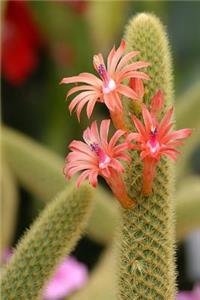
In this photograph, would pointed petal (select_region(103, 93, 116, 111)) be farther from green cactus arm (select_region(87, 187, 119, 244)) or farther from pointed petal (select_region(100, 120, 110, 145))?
green cactus arm (select_region(87, 187, 119, 244))

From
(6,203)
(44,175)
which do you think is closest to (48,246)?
(44,175)

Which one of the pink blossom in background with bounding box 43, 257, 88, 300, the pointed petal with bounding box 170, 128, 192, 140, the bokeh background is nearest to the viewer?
the pointed petal with bounding box 170, 128, 192, 140

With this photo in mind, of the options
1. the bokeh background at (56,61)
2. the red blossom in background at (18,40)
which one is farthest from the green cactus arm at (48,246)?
the red blossom in background at (18,40)

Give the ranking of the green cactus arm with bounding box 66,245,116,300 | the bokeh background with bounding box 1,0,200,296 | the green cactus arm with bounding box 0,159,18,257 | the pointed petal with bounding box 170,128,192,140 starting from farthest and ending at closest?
the bokeh background with bounding box 1,0,200,296, the green cactus arm with bounding box 0,159,18,257, the green cactus arm with bounding box 66,245,116,300, the pointed petal with bounding box 170,128,192,140

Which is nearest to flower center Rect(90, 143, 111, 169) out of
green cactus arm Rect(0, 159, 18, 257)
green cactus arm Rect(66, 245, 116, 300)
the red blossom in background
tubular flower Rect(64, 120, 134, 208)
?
tubular flower Rect(64, 120, 134, 208)

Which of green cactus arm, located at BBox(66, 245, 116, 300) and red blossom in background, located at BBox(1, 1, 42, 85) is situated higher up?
red blossom in background, located at BBox(1, 1, 42, 85)

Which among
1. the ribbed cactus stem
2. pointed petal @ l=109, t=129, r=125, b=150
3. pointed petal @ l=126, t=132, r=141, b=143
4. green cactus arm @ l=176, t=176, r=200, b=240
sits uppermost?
pointed petal @ l=109, t=129, r=125, b=150

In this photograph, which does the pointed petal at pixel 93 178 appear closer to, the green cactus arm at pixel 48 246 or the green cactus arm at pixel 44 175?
the green cactus arm at pixel 48 246

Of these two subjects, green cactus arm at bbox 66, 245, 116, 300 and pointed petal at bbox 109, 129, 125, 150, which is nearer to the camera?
pointed petal at bbox 109, 129, 125, 150
